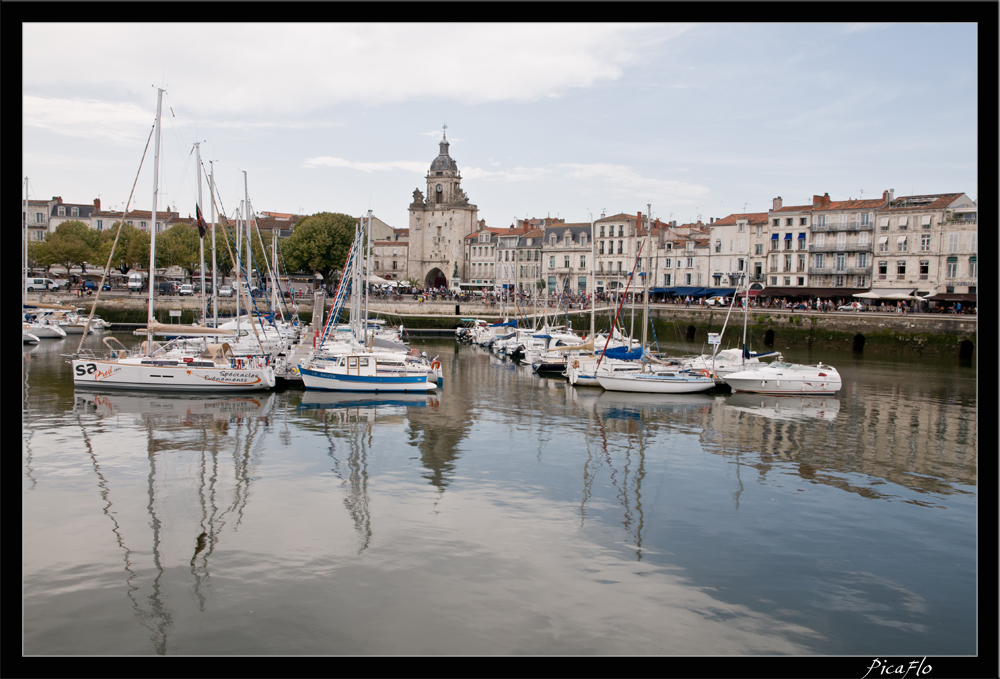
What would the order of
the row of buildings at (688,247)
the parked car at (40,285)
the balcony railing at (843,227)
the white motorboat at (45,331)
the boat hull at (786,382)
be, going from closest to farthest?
the boat hull at (786,382) → the white motorboat at (45,331) → the row of buildings at (688,247) → the balcony railing at (843,227) → the parked car at (40,285)

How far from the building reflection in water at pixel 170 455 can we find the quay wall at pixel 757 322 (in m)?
25.9

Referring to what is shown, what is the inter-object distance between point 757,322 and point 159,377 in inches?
1558

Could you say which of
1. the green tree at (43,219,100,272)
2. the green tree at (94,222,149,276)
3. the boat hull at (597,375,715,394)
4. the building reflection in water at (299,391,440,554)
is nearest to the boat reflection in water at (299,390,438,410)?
the building reflection in water at (299,391,440,554)

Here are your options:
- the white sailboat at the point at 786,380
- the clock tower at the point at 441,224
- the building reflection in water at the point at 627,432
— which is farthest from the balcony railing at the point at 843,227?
the clock tower at the point at 441,224

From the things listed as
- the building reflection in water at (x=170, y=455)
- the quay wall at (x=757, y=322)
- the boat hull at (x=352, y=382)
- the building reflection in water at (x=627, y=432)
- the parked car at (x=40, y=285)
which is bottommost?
the building reflection in water at (x=170, y=455)

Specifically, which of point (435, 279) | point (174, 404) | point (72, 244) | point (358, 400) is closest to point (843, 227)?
point (358, 400)

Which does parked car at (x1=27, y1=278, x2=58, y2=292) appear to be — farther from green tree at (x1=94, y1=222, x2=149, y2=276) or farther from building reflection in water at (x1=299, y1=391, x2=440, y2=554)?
building reflection in water at (x1=299, y1=391, x2=440, y2=554)

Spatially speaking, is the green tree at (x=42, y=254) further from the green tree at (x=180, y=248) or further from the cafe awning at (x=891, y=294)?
the cafe awning at (x=891, y=294)

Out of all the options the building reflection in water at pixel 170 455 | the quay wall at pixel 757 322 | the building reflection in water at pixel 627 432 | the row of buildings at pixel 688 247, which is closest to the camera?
the building reflection in water at pixel 170 455

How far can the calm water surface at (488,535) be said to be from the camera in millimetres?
8188

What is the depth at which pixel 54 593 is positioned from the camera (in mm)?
8734

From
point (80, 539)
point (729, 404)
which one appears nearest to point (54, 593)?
point (80, 539)

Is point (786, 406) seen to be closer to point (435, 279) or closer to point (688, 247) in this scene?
point (688, 247)

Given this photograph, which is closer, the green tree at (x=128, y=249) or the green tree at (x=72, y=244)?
the green tree at (x=128, y=249)
